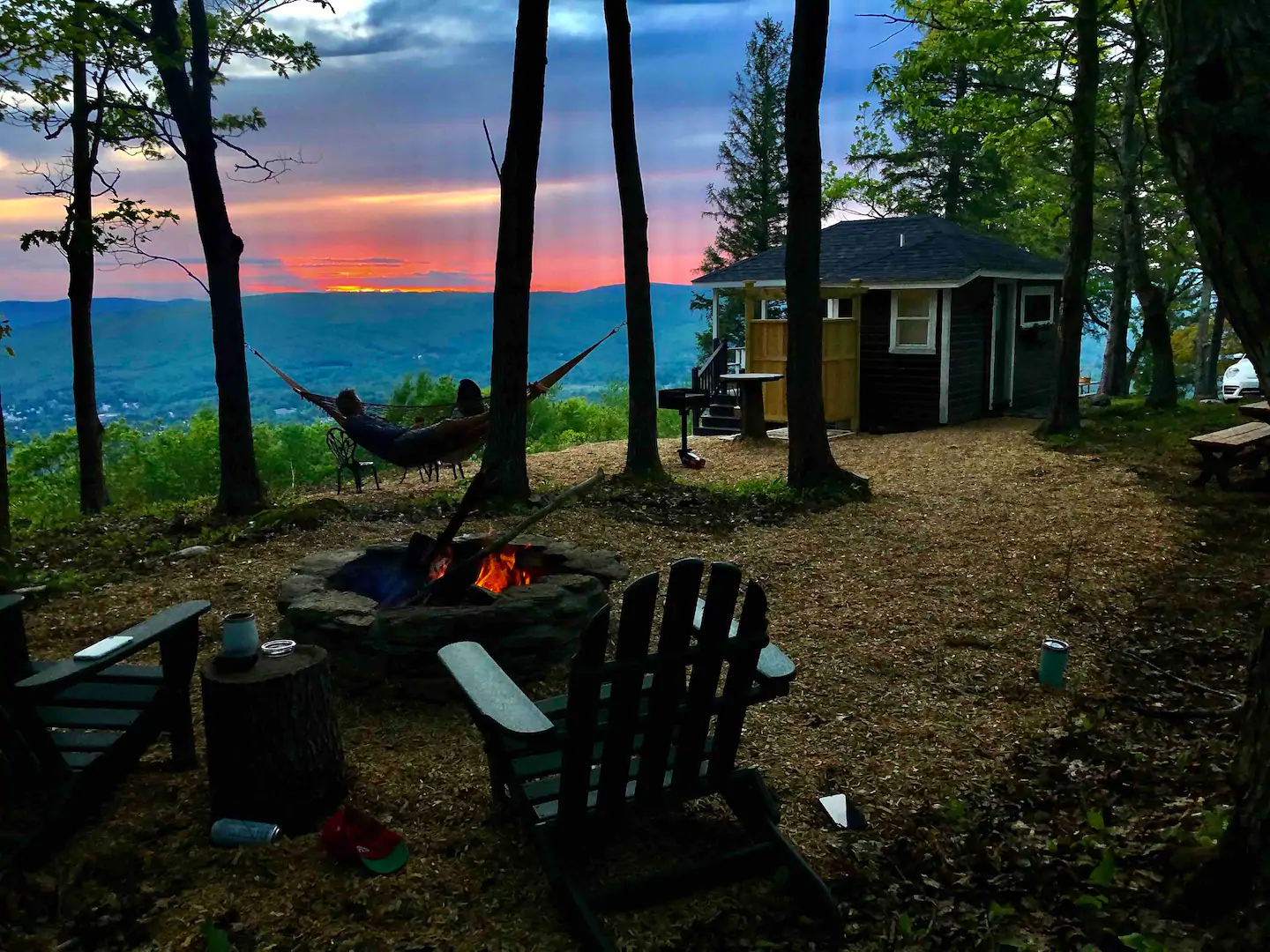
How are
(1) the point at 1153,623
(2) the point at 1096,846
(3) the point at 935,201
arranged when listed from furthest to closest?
(3) the point at 935,201
(1) the point at 1153,623
(2) the point at 1096,846

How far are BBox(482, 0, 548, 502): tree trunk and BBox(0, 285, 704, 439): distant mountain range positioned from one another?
43785 mm

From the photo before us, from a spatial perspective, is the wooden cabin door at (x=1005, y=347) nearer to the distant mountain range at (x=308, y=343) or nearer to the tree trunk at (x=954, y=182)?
the tree trunk at (x=954, y=182)

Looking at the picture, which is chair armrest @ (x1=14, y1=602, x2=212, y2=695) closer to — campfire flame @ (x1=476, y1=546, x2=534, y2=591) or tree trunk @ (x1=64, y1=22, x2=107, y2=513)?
campfire flame @ (x1=476, y1=546, x2=534, y2=591)

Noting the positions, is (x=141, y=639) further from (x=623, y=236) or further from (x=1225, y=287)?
(x=623, y=236)

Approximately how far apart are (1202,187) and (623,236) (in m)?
7.66

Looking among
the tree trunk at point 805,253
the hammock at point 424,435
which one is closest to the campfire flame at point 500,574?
the hammock at point 424,435

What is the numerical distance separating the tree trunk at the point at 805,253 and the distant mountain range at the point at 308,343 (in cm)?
4466

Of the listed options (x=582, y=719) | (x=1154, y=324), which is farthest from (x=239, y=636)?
(x=1154, y=324)

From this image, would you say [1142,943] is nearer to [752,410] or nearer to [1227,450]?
[1227,450]

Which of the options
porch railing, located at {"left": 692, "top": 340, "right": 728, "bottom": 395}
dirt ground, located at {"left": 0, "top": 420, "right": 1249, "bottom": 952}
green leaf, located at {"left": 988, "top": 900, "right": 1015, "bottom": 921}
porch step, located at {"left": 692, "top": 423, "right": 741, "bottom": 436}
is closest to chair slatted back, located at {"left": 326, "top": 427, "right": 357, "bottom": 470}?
dirt ground, located at {"left": 0, "top": 420, "right": 1249, "bottom": 952}

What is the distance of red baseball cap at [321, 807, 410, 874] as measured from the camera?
275 centimetres

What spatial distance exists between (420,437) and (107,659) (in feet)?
19.0

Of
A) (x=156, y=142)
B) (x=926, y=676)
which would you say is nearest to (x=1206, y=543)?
(x=926, y=676)

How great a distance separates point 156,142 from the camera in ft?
40.1
